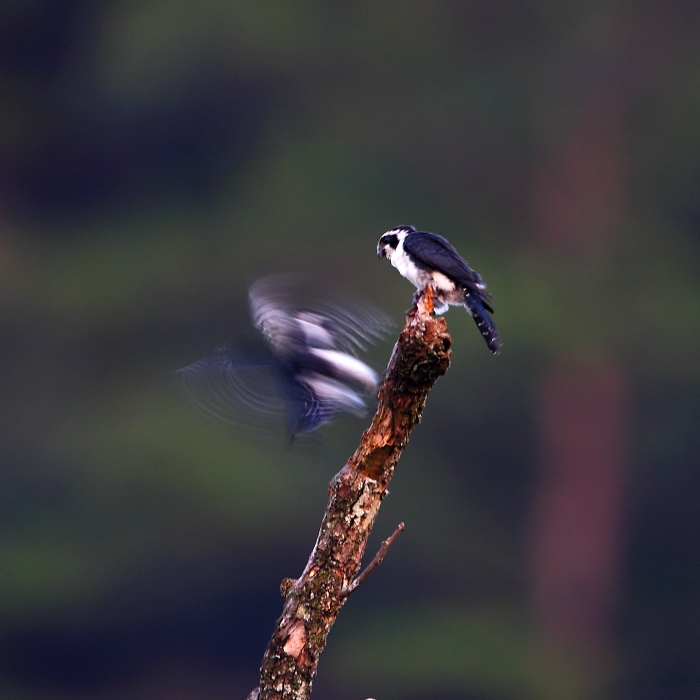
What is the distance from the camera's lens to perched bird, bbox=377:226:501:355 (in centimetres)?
310

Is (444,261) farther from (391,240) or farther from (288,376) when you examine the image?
(288,376)

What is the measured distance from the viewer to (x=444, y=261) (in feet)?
10.3

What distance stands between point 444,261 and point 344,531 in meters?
1.20

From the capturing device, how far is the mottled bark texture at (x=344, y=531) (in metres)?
2.11

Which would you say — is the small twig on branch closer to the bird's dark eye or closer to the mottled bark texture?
the mottled bark texture

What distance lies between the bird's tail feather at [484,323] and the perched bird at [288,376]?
0.36 metres

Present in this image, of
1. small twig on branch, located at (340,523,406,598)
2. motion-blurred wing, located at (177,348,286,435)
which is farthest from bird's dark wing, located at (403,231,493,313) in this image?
small twig on branch, located at (340,523,406,598)

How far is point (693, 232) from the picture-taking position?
8367 mm

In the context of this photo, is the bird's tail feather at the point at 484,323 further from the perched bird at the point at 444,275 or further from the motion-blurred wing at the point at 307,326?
the motion-blurred wing at the point at 307,326

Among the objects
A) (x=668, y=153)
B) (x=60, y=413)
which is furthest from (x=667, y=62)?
(x=60, y=413)

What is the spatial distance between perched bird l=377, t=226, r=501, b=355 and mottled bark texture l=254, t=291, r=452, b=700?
36.4 inches

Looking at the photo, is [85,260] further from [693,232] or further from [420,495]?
[693,232]

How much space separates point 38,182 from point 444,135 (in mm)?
3431

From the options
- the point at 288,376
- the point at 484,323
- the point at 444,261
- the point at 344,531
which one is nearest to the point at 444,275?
the point at 444,261
